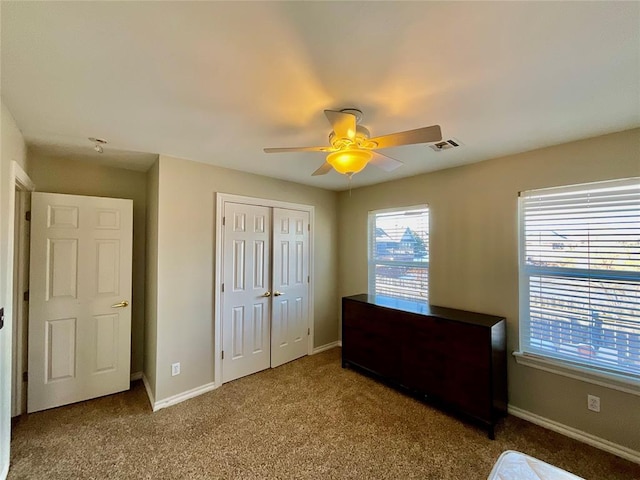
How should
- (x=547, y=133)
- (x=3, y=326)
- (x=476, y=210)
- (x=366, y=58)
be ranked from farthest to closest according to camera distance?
(x=476, y=210)
(x=547, y=133)
(x=3, y=326)
(x=366, y=58)

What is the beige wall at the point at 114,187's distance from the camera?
266 cm

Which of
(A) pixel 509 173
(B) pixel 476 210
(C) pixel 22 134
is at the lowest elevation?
(B) pixel 476 210

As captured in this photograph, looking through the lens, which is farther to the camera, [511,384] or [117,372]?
[117,372]

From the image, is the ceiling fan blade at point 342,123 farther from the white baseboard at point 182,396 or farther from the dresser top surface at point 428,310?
the white baseboard at point 182,396

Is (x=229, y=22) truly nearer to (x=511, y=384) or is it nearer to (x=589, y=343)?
(x=589, y=343)

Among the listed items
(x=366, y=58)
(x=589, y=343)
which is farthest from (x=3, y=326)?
(x=589, y=343)

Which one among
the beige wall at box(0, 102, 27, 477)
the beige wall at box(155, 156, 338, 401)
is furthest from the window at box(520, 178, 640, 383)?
the beige wall at box(0, 102, 27, 477)

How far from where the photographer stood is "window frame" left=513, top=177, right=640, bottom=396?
1.97m

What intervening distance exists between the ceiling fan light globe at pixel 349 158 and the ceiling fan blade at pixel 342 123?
0.10 m

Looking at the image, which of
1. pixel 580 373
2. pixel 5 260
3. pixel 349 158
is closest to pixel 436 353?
pixel 580 373

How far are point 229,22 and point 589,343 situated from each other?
124 inches

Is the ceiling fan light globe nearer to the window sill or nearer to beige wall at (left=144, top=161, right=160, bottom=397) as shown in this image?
beige wall at (left=144, top=161, right=160, bottom=397)

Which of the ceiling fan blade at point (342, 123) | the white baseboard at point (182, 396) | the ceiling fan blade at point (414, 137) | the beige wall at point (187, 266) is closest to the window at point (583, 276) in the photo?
the ceiling fan blade at point (414, 137)

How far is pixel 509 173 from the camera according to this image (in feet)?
8.27
